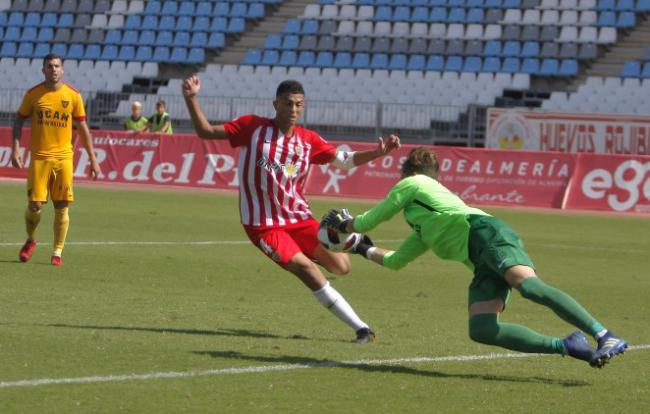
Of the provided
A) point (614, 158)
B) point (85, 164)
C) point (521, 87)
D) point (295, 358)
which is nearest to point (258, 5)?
point (521, 87)

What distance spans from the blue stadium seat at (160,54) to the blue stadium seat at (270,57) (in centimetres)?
343

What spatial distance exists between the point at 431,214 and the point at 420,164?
0.40 metres

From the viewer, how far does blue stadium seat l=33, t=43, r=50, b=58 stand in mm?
44844

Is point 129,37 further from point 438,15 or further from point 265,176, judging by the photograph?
point 265,176

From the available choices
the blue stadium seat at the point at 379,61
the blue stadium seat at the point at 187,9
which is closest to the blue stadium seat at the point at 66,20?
the blue stadium seat at the point at 187,9

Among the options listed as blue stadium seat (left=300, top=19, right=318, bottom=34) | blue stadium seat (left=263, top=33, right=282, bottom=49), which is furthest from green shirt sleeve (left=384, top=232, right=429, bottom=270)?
blue stadium seat (left=300, top=19, right=318, bottom=34)

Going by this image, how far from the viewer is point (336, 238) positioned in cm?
899

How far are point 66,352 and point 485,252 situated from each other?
2724 mm

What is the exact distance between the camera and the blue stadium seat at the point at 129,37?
4422 cm

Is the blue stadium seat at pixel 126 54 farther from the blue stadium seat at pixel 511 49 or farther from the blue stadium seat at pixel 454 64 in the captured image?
the blue stadium seat at pixel 511 49

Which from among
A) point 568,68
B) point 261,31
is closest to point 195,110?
point 568,68

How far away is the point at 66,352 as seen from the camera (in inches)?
335

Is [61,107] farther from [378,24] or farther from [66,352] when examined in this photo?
[378,24]

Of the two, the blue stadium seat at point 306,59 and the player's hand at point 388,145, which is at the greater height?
the blue stadium seat at point 306,59
